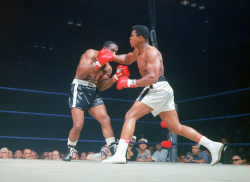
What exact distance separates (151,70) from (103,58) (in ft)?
1.82

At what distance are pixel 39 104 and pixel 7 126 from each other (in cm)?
94

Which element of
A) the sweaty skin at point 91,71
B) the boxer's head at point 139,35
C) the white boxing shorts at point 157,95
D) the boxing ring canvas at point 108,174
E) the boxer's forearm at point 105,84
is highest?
the boxer's head at point 139,35

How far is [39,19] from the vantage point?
655cm

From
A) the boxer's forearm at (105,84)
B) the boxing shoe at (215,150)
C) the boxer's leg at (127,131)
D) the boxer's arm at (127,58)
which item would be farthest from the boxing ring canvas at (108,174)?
the boxer's forearm at (105,84)

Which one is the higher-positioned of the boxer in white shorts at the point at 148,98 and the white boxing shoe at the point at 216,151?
the boxer in white shorts at the point at 148,98

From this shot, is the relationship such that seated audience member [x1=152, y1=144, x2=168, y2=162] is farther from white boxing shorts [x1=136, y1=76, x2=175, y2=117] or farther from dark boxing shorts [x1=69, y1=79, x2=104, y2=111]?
white boxing shorts [x1=136, y1=76, x2=175, y2=117]

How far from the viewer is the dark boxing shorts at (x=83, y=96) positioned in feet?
8.37

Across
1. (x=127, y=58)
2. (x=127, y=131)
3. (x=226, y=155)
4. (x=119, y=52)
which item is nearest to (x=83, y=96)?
(x=127, y=58)

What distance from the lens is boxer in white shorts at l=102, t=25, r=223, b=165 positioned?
2080 millimetres

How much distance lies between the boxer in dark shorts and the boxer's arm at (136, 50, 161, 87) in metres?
0.47

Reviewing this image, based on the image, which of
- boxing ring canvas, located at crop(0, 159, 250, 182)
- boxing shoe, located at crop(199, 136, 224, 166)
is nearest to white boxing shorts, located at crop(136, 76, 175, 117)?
boxing shoe, located at crop(199, 136, 224, 166)

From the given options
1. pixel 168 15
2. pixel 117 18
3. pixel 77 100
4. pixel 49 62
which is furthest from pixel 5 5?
pixel 77 100

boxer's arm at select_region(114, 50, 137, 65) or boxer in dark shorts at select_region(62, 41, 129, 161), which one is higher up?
boxer's arm at select_region(114, 50, 137, 65)

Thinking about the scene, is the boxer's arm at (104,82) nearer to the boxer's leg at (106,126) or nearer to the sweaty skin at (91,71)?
the sweaty skin at (91,71)
